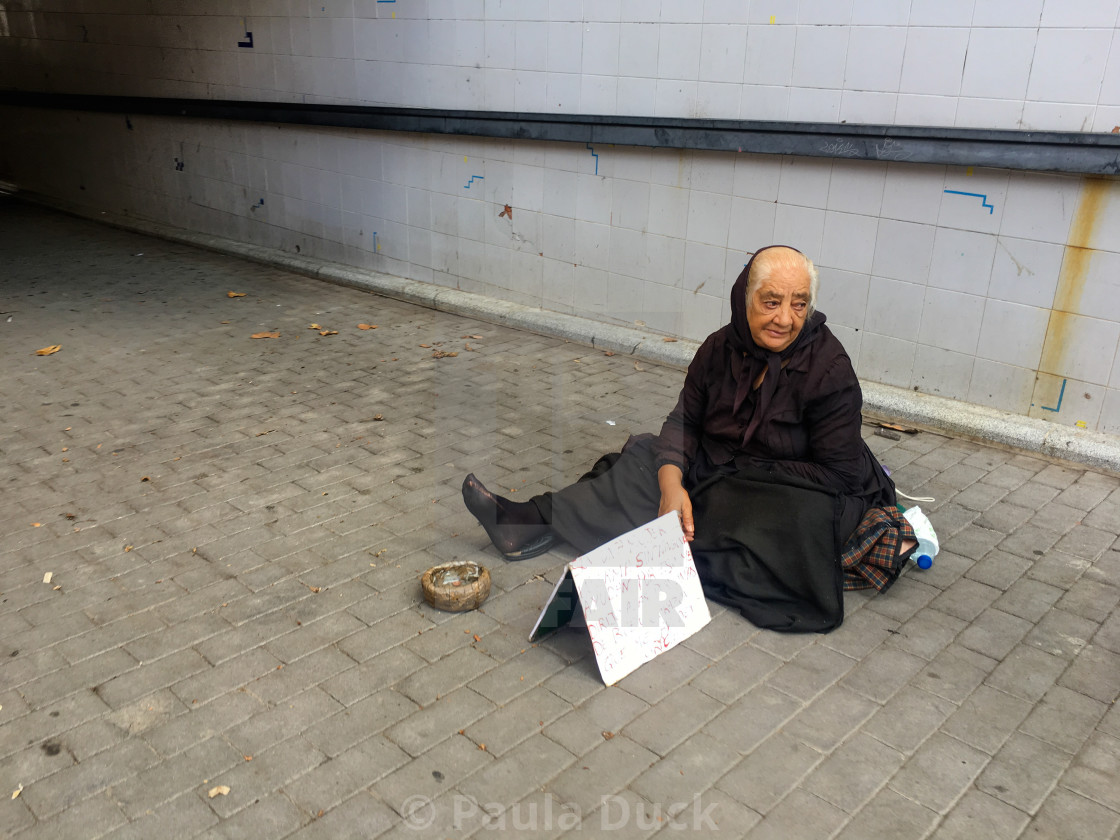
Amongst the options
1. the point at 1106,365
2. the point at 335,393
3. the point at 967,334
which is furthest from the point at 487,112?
the point at 1106,365

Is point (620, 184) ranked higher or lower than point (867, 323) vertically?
higher

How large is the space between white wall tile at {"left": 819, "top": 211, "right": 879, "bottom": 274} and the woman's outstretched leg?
2899mm

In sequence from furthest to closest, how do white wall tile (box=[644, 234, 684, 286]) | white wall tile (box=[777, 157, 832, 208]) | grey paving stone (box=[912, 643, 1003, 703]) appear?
white wall tile (box=[644, 234, 684, 286]), white wall tile (box=[777, 157, 832, 208]), grey paving stone (box=[912, 643, 1003, 703])

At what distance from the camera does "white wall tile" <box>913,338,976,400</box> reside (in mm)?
5645

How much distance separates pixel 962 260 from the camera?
18.0 ft

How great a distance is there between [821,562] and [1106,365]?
Answer: 8.48 ft

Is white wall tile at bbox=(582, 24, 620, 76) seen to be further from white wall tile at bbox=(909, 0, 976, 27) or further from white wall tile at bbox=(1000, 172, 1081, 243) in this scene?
white wall tile at bbox=(1000, 172, 1081, 243)

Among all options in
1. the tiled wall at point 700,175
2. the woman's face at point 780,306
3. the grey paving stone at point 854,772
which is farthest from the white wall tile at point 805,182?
the grey paving stone at point 854,772

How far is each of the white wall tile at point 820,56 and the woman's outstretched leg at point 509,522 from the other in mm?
3370

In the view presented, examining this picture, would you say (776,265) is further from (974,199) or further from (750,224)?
(750,224)

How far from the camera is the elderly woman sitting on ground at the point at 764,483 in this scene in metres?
3.72

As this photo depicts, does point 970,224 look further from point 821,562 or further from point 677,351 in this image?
point 821,562

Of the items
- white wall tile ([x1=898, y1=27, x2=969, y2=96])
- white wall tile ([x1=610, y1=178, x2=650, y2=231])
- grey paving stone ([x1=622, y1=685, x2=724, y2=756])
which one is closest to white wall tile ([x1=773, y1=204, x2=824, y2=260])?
white wall tile ([x1=898, y1=27, x2=969, y2=96])

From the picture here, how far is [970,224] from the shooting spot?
5395mm
